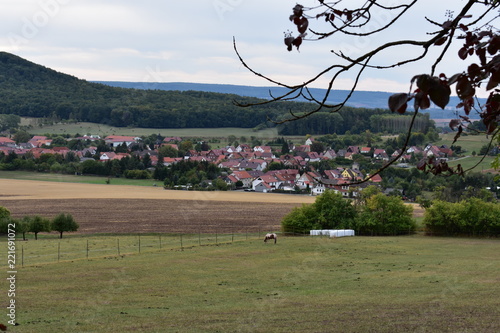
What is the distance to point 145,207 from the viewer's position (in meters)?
67.4

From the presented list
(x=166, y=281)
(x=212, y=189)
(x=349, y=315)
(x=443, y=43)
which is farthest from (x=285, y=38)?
(x=212, y=189)

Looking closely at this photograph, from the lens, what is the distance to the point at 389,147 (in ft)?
393

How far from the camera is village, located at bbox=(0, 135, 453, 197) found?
96.5 meters

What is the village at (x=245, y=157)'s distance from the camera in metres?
96.5

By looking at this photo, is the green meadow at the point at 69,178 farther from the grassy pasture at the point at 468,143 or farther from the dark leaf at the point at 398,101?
the dark leaf at the point at 398,101

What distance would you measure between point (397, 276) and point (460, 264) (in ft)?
20.2

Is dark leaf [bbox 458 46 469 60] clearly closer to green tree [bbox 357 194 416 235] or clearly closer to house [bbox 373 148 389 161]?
green tree [bbox 357 194 416 235]

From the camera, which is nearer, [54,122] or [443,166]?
[443,166]

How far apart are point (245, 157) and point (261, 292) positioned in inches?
4303

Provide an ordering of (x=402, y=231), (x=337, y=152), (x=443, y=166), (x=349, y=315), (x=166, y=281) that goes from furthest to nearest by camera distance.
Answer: (x=337, y=152) < (x=402, y=231) < (x=166, y=281) < (x=349, y=315) < (x=443, y=166)

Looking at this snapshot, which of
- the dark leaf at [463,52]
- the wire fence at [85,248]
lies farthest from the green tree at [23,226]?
the dark leaf at [463,52]

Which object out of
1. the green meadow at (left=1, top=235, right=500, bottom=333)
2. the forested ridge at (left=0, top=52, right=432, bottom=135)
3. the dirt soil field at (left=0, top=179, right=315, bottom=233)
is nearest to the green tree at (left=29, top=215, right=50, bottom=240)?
the dirt soil field at (left=0, top=179, right=315, bottom=233)

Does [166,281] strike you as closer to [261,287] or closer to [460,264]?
[261,287]

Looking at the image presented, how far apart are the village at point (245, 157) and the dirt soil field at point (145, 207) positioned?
8748 mm
